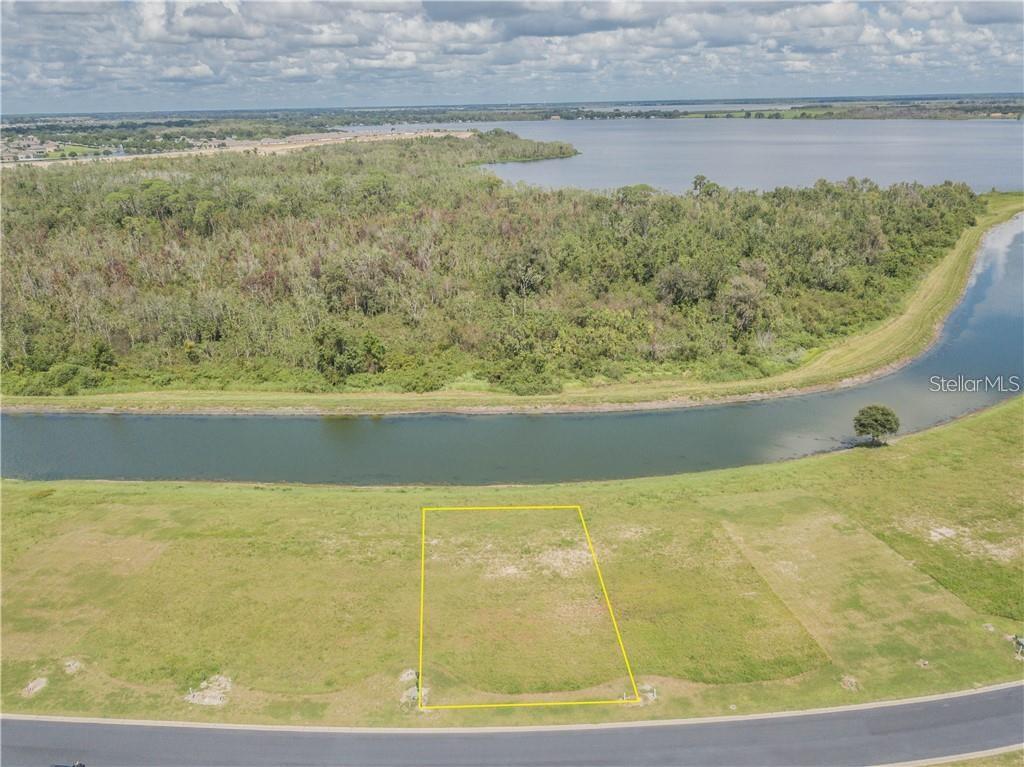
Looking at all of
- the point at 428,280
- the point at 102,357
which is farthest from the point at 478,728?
the point at 428,280

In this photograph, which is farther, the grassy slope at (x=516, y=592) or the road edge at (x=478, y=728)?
the grassy slope at (x=516, y=592)

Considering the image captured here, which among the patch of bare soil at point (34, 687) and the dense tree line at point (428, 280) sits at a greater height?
the dense tree line at point (428, 280)

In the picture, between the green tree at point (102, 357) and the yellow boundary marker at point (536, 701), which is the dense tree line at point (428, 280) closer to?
the green tree at point (102, 357)

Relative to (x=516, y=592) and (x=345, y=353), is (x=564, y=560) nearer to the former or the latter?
(x=516, y=592)

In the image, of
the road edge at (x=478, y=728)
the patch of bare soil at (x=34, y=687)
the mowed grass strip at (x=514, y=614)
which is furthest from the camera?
the mowed grass strip at (x=514, y=614)

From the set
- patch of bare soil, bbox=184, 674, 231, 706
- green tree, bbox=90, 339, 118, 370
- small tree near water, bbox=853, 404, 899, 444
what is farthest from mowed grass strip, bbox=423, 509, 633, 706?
green tree, bbox=90, 339, 118, 370

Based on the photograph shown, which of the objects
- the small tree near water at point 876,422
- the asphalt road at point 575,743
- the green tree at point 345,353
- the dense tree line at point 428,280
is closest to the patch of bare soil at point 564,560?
the asphalt road at point 575,743

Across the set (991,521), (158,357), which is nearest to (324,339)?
(158,357)
